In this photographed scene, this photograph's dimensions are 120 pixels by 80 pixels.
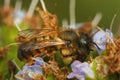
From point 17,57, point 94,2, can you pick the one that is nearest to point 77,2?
point 94,2

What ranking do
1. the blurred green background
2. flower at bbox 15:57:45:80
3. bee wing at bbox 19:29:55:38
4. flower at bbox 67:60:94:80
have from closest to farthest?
flower at bbox 67:60:94:80 < flower at bbox 15:57:45:80 < bee wing at bbox 19:29:55:38 < the blurred green background

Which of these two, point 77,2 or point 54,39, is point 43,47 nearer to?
point 54,39

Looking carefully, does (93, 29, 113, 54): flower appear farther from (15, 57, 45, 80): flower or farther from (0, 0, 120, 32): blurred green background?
(0, 0, 120, 32): blurred green background

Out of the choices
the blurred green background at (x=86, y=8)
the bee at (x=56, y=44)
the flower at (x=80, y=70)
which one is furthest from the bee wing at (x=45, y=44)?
the blurred green background at (x=86, y=8)

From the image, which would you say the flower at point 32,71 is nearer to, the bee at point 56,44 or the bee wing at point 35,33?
the bee at point 56,44

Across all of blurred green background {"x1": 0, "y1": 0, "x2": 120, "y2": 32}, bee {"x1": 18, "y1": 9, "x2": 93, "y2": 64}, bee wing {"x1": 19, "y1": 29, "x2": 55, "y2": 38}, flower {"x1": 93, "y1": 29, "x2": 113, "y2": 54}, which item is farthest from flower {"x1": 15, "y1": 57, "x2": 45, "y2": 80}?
blurred green background {"x1": 0, "y1": 0, "x2": 120, "y2": 32}

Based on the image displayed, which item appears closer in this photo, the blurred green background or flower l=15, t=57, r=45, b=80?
flower l=15, t=57, r=45, b=80

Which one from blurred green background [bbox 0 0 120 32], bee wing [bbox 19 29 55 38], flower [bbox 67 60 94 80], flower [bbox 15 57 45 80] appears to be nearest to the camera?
flower [bbox 67 60 94 80]
